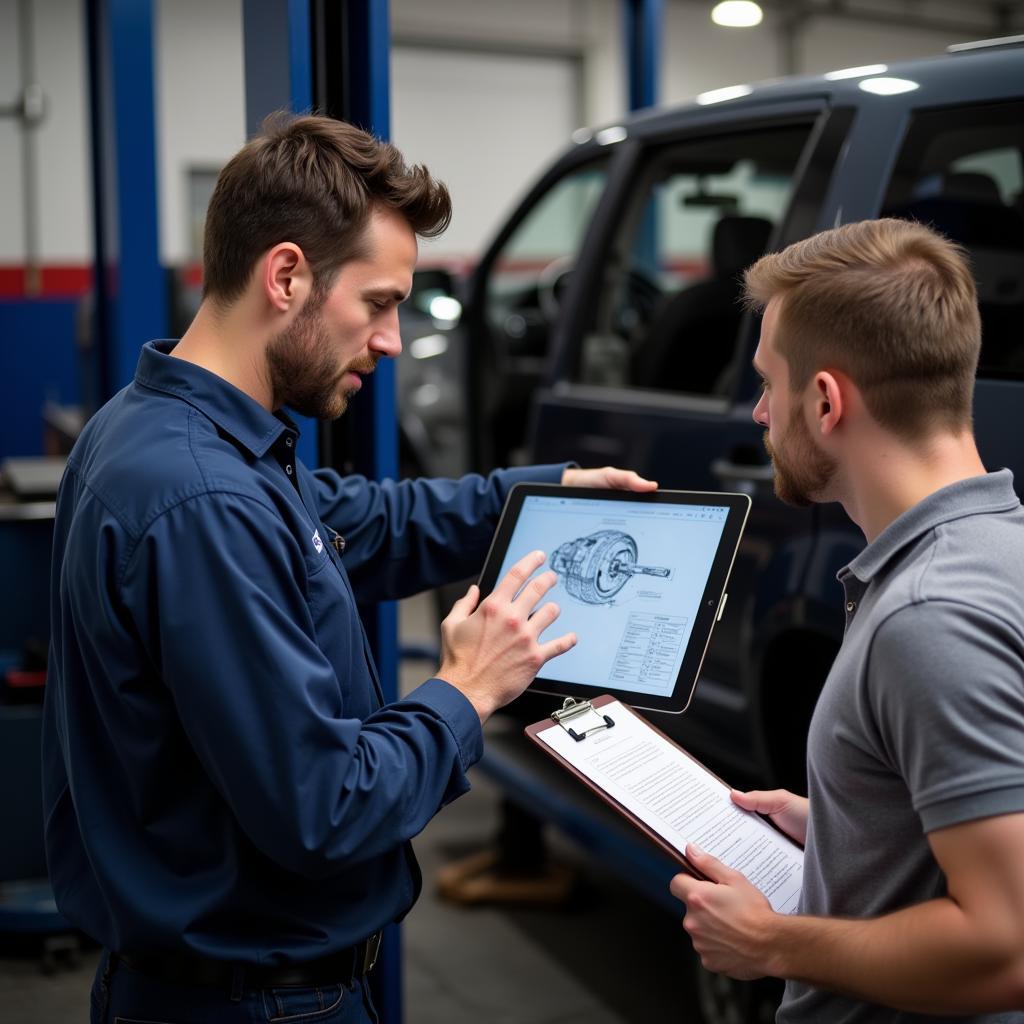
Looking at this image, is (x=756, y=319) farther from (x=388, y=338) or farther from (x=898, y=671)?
(x=898, y=671)

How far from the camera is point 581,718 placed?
1617 mm

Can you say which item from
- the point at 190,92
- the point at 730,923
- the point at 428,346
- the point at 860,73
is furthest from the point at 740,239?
the point at 190,92

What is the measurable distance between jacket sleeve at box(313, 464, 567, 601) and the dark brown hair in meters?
0.61

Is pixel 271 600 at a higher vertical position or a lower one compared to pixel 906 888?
higher

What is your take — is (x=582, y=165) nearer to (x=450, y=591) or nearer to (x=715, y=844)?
(x=450, y=591)

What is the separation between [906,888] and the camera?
48.8 inches

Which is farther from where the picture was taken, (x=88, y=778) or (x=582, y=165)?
(x=582, y=165)

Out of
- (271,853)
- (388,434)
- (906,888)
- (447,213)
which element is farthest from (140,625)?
(388,434)

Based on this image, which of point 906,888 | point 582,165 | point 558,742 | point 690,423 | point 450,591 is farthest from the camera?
point 450,591

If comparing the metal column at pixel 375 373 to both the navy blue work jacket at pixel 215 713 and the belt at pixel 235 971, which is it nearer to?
the navy blue work jacket at pixel 215 713

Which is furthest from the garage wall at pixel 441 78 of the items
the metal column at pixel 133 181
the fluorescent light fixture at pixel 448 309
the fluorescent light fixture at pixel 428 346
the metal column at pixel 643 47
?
the metal column at pixel 133 181

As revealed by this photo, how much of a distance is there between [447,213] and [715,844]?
86 cm

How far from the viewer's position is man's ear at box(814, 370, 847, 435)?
50.6 inches

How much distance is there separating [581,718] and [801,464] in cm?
46
